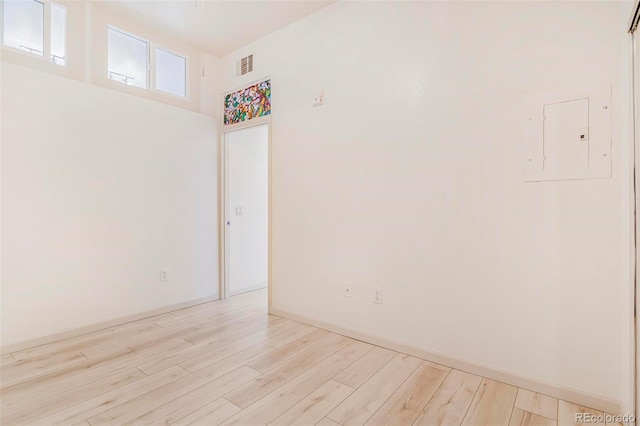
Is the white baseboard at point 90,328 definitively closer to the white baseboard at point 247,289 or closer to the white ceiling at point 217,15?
the white baseboard at point 247,289

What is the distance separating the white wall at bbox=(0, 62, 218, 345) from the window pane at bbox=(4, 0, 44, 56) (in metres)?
0.27

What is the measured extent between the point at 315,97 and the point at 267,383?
237 centimetres

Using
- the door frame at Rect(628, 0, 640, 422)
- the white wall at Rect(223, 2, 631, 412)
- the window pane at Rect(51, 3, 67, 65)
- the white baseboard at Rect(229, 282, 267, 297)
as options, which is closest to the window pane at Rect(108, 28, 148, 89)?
the window pane at Rect(51, 3, 67, 65)

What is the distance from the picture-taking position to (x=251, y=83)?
3.47m

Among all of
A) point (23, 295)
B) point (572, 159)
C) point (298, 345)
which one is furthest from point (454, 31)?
point (23, 295)

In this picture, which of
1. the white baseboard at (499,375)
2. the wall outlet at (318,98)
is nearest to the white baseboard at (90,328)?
the white baseboard at (499,375)

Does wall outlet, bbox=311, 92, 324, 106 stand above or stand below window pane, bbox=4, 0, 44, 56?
below

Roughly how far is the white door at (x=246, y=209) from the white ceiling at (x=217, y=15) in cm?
104

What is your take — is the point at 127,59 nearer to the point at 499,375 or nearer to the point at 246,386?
the point at 246,386

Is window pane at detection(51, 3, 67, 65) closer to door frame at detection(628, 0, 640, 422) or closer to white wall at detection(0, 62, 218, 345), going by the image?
white wall at detection(0, 62, 218, 345)

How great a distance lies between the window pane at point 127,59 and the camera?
9.79ft

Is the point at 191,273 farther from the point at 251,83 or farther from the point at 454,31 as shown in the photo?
the point at 454,31

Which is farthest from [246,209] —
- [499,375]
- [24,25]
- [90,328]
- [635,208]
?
[635,208]

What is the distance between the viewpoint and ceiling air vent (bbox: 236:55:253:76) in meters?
3.49
